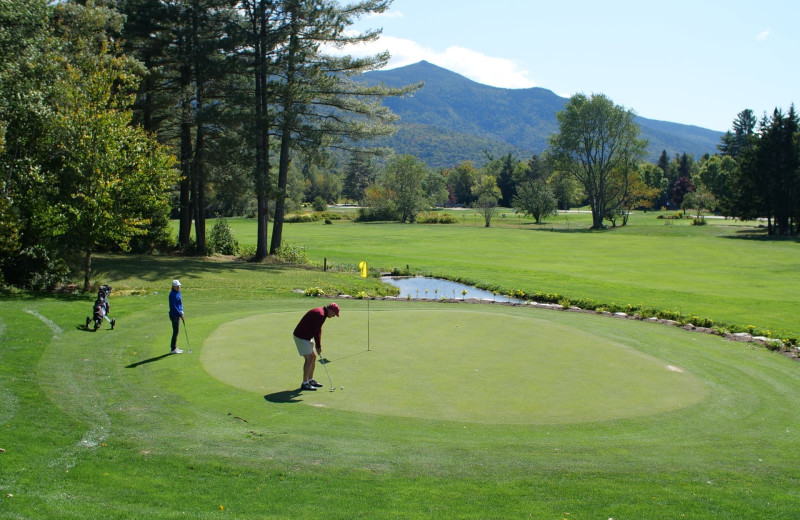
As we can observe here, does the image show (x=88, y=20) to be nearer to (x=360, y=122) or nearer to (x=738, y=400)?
(x=360, y=122)

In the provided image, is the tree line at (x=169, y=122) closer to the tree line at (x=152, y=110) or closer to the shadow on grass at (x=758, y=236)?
the tree line at (x=152, y=110)

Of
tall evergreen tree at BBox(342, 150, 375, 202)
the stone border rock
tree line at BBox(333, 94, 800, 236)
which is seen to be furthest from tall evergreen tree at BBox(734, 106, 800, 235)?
tall evergreen tree at BBox(342, 150, 375, 202)

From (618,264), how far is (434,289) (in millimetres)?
18280

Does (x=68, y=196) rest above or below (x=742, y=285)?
above

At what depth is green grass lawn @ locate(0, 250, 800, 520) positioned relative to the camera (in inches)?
319

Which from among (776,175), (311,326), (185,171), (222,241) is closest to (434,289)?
(222,241)

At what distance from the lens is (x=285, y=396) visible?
39.6 feet

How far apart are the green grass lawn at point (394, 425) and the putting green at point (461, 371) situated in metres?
0.06

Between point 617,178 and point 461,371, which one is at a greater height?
point 617,178

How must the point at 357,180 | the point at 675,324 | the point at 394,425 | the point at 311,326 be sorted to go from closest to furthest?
the point at 394,425 → the point at 311,326 → the point at 675,324 → the point at 357,180

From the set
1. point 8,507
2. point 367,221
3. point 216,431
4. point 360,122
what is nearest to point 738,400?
point 216,431

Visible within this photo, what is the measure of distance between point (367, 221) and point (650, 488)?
343ft

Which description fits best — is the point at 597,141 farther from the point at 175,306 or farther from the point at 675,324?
the point at 175,306

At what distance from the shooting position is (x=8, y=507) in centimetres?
712
